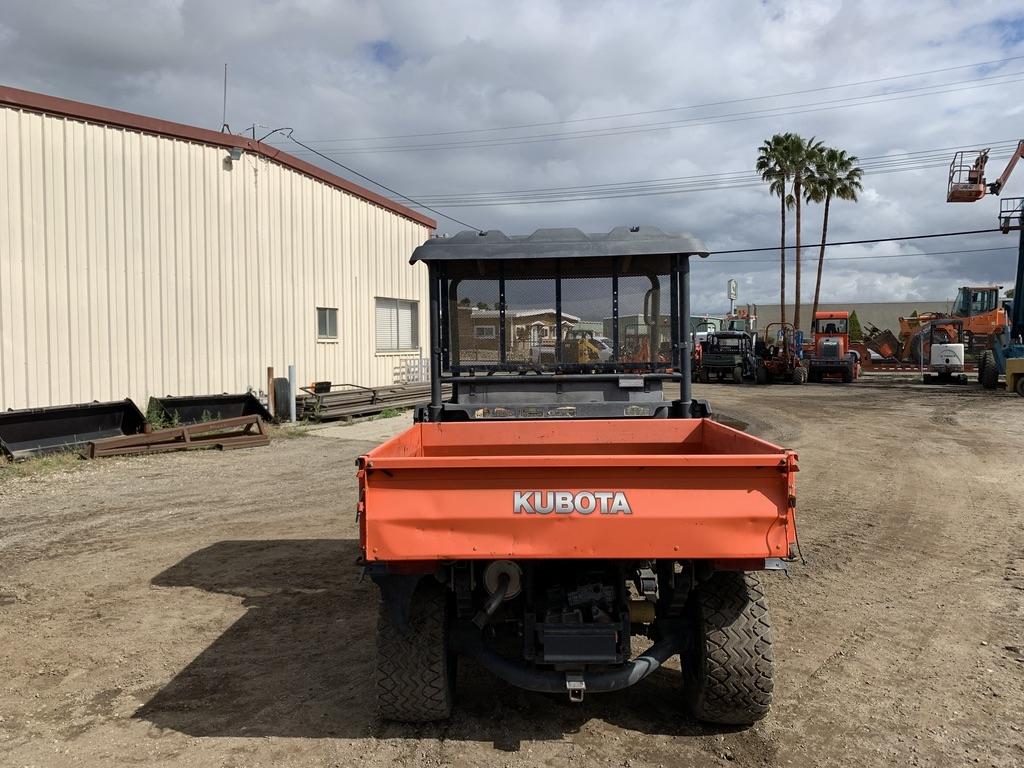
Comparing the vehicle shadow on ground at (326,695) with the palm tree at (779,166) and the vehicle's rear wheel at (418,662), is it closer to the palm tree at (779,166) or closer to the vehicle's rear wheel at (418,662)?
the vehicle's rear wheel at (418,662)

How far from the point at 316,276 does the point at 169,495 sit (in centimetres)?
837

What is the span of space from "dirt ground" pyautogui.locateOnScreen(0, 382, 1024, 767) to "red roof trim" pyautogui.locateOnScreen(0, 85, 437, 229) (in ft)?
18.0

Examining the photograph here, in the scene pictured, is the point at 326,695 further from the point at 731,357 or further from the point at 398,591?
the point at 731,357

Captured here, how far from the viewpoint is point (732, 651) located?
347 centimetres

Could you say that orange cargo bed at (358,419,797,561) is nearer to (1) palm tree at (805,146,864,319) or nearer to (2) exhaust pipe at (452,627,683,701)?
(2) exhaust pipe at (452,627,683,701)

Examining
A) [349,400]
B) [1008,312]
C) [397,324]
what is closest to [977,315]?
[1008,312]

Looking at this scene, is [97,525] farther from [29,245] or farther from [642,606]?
[642,606]

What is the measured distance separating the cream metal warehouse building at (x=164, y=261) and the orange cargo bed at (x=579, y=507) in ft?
32.4

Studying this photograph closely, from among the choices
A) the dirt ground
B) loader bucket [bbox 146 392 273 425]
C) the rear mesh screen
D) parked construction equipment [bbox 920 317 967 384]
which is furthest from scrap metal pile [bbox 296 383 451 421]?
parked construction equipment [bbox 920 317 967 384]

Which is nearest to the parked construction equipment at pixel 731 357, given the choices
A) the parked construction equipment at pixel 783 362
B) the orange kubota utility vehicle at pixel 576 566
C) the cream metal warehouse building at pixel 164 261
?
the parked construction equipment at pixel 783 362

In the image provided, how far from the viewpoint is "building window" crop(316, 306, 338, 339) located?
16734 millimetres

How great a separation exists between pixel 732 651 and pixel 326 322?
580 inches

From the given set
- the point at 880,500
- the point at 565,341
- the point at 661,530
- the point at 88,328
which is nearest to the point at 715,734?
the point at 661,530

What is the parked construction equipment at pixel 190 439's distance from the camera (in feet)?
36.9
